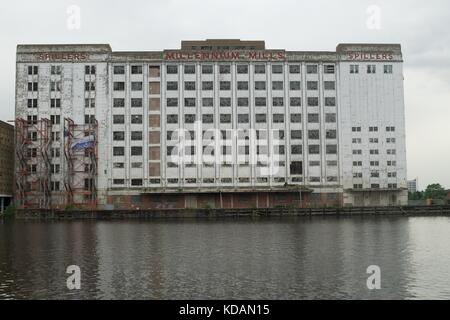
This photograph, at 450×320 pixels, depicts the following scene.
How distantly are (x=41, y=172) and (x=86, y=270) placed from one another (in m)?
85.9

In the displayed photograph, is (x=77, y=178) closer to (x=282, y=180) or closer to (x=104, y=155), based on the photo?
(x=104, y=155)

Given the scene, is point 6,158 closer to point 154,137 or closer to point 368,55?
point 154,137

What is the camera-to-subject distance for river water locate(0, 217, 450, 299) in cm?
2858

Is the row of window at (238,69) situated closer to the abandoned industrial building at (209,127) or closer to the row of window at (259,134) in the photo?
the abandoned industrial building at (209,127)

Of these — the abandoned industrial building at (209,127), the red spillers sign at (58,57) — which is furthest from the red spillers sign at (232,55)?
the red spillers sign at (58,57)

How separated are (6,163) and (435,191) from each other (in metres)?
135

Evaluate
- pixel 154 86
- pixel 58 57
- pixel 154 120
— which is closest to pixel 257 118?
pixel 154 120

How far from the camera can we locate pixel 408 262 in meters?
38.2

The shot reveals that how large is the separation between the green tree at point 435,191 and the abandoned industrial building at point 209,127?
56.7 m

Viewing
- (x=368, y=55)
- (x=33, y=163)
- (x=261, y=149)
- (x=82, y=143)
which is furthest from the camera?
(x=368, y=55)

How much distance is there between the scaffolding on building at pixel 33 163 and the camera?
11462cm

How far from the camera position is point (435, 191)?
17675 cm

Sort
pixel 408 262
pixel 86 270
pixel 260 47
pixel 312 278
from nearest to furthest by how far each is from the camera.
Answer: pixel 312 278, pixel 86 270, pixel 408 262, pixel 260 47
